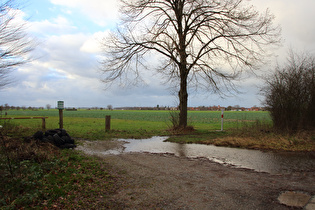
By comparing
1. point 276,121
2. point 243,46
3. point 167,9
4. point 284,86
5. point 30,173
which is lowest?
point 30,173

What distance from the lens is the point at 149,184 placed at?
511 centimetres

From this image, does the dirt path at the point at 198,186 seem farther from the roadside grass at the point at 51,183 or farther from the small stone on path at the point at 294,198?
the roadside grass at the point at 51,183

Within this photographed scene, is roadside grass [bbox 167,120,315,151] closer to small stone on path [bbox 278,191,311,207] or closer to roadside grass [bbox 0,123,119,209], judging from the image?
small stone on path [bbox 278,191,311,207]

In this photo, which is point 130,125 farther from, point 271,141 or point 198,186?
point 198,186

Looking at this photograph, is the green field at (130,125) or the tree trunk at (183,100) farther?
the tree trunk at (183,100)

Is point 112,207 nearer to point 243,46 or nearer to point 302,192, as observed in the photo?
point 302,192

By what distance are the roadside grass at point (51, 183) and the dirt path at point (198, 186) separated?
412mm

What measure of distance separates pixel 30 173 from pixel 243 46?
1412 centimetres

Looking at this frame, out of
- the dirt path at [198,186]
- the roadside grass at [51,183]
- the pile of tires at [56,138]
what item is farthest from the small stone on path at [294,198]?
the pile of tires at [56,138]

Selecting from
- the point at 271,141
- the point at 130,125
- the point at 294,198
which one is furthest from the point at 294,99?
the point at 130,125

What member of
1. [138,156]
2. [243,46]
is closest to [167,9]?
[243,46]

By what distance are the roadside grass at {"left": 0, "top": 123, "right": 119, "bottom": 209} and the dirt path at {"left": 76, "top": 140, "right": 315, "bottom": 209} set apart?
412 millimetres

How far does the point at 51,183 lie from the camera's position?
15.5 ft

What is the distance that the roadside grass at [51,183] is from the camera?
12.9ft
